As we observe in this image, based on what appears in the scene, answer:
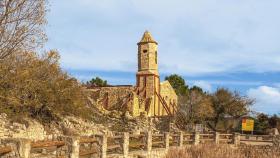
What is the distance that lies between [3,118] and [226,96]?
123 ft

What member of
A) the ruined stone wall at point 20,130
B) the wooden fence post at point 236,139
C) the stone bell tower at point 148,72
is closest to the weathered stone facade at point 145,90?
the stone bell tower at point 148,72

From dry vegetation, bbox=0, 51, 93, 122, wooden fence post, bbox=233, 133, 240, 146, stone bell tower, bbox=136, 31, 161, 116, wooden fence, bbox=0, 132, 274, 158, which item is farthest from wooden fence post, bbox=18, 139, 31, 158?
stone bell tower, bbox=136, 31, 161, 116

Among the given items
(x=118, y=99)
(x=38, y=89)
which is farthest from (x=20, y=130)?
(x=118, y=99)

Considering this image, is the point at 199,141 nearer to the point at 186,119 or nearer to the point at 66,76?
the point at 66,76

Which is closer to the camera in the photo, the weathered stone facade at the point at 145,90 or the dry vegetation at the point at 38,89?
the dry vegetation at the point at 38,89

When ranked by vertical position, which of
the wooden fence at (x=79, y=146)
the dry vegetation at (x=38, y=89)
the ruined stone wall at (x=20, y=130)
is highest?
the dry vegetation at (x=38, y=89)

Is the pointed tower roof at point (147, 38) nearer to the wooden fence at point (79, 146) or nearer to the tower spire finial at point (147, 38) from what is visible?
the tower spire finial at point (147, 38)

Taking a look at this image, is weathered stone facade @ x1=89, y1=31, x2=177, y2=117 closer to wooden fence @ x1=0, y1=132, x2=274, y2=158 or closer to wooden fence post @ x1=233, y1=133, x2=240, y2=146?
wooden fence post @ x1=233, y1=133, x2=240, y2=146

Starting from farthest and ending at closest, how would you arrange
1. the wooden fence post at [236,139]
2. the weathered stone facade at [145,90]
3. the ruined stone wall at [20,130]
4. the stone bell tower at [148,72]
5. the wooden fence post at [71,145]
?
the stone bell tower at [148,72] → the weathered stone facade at [145,90] → the wooden fence post at [236,139] → the ruined stone wall at [20,130] → the wooden fence post at [71,145]

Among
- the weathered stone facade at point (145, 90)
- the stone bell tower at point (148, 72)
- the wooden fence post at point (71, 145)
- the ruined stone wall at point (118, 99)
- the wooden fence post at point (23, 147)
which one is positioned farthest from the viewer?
the stone bell tower at point (148, 72)

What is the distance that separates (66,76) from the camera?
103ft

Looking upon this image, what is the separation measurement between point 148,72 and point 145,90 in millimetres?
1945

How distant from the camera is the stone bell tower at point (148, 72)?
49.4 metres

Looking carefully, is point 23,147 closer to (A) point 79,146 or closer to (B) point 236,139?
(A) point 79,146
